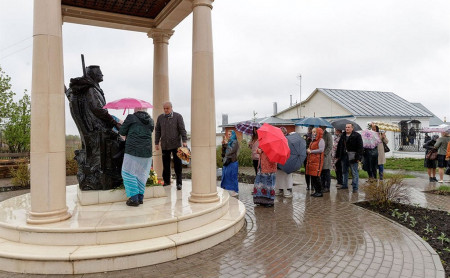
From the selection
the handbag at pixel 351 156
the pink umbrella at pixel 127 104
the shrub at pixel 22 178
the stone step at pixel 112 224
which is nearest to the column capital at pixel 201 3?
the pink umbrella at pixel 127 104

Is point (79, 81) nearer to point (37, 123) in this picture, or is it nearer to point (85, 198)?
point (37, 123)

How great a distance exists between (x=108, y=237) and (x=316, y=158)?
6060 mm

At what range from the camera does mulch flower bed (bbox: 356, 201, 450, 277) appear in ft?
15.7

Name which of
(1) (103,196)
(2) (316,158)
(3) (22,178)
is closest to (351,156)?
(2) (316,158)

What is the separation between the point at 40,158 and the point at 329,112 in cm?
2638

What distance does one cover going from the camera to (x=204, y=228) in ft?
16.6

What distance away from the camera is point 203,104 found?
6020 millimetres

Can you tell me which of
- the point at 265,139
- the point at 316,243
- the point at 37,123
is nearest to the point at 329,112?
the point at 265,139

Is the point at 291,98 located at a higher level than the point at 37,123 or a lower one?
higher

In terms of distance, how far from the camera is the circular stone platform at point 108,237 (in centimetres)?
393

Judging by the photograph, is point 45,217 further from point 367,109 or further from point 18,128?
point 367,109

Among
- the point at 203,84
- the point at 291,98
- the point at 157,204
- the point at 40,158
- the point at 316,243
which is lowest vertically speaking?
the point at 316,243

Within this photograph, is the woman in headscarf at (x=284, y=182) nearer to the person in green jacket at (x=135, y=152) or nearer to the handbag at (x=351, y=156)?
the handbag at (x=351, y=156)

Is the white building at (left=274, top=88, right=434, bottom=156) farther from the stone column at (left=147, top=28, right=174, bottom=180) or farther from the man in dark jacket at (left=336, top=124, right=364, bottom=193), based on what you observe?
the stone column at (left=147, top=28, right=174, bottom=180)
